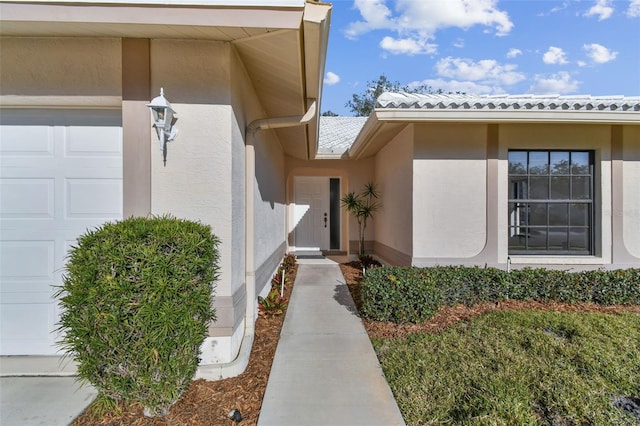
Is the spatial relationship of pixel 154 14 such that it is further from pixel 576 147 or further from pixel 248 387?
pixel 576 147

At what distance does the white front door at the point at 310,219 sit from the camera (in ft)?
37.2

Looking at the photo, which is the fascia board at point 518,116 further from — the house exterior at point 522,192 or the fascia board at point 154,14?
the fascia board at point 154,14

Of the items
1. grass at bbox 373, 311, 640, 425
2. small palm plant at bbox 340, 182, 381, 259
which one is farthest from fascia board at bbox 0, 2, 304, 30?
small palm plant at bbox 340, 182, 381, 259

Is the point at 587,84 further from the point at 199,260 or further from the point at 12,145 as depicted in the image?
the point at 12,145

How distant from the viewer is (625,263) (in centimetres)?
561

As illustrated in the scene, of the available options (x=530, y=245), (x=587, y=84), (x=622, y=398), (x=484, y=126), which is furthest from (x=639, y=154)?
(x=587, y=84)

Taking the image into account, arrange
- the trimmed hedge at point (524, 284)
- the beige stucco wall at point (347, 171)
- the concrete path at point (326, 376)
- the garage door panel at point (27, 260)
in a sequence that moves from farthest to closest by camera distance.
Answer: the beige stucco wall at point (347, 171) → the trimmed hedge at point (524, 284) → the garage door panel at point (27, 260) → the concrete path at point (326, 376)

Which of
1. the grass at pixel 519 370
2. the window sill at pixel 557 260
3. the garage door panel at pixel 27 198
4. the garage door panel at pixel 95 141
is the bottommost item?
the grass at pixel 519 370

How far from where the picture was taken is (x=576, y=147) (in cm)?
559

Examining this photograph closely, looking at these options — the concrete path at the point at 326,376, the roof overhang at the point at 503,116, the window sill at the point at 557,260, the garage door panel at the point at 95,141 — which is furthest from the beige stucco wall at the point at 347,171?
the garage door panel at the point at 95,141

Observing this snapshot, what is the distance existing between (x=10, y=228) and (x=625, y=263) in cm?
924

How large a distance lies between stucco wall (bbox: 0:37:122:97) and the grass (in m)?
4.19

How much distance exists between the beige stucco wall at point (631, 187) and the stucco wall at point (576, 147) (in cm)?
30

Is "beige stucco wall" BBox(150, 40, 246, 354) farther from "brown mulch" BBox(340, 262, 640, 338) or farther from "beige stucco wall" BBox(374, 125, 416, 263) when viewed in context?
"beige stucco wall" BBox(374, 125, 416, 263)
